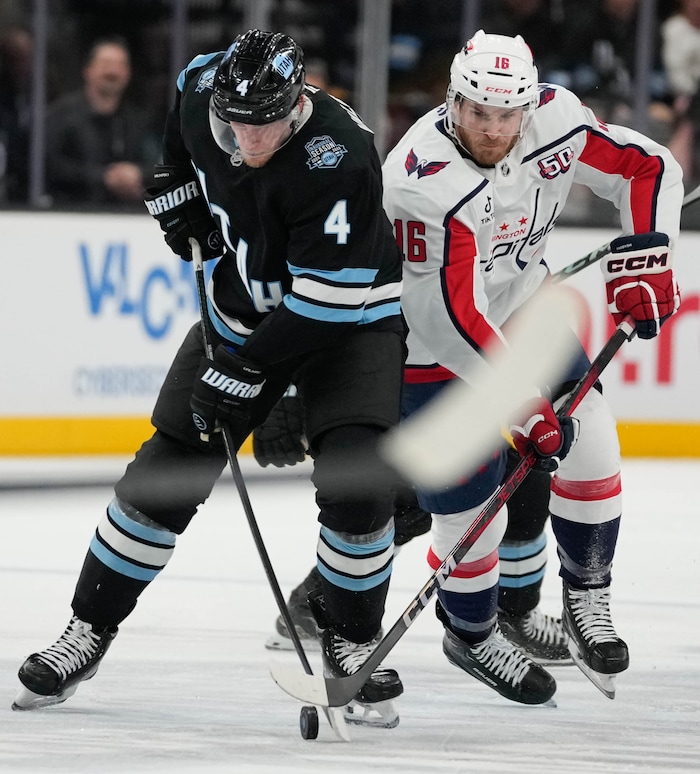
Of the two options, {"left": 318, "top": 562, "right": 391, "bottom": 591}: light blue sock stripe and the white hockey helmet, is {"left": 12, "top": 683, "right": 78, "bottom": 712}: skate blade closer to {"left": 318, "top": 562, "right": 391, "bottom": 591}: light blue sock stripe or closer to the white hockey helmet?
{"left": 318, "top": 562, "right": 391, "bottom": 591}: light blue sock stripe

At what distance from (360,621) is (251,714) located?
0.26 meters

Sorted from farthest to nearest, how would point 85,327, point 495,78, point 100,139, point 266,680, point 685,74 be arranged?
point 685,74, point 100,139, point 85,327, point 266,680, point 495,78

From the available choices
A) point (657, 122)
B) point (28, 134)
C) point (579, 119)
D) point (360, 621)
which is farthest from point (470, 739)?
point (657, 122)

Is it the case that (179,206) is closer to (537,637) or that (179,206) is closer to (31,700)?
(31,700)

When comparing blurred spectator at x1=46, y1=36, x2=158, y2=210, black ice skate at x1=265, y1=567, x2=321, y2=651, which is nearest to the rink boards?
blurred spectator at x1=46, y1=36, x2=158, y2=210

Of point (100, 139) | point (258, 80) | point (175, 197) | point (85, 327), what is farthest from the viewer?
point (100, 139)

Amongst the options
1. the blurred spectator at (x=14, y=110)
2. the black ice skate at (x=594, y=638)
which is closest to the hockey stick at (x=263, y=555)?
the black ice skate at (x=594, y=638)

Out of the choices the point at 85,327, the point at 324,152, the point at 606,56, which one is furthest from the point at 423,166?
the point at 606,56

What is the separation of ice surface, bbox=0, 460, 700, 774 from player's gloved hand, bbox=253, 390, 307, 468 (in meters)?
0.44

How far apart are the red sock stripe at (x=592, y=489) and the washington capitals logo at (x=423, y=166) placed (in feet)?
2.22

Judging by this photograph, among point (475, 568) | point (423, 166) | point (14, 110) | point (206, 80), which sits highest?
point (206, 80)

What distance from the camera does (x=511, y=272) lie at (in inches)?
117

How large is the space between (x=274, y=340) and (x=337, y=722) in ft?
2.13

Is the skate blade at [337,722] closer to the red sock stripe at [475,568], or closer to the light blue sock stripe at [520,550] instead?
the red sock stripe at [475,568]
